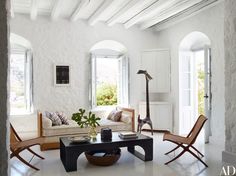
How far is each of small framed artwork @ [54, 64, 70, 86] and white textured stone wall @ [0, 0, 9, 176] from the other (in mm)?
4277

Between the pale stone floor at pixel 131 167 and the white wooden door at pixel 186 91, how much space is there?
6.73ft

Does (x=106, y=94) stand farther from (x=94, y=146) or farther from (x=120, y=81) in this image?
(x=94, y=146)

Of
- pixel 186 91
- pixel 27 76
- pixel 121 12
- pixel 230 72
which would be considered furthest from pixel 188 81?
pixel 27 76

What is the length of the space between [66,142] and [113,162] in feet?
2.85

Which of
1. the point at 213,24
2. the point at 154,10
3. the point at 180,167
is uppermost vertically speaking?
the point at 154,10

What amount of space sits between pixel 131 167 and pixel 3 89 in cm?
250

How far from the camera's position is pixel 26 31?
6582 mm

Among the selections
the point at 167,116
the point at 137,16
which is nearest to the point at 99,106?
the point at 167,116

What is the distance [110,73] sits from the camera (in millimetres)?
7930

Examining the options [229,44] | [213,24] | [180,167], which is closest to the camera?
[229,44]

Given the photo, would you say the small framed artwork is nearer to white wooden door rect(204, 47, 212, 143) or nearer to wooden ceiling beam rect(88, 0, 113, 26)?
wooden ceiling beam rect(88, 0, 113, 26)

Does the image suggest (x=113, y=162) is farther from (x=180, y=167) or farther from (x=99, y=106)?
(x=99, y=106)

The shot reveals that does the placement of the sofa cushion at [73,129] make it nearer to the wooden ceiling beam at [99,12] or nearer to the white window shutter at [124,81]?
the white window shutter at [124,81]

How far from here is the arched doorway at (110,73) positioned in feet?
24.9
